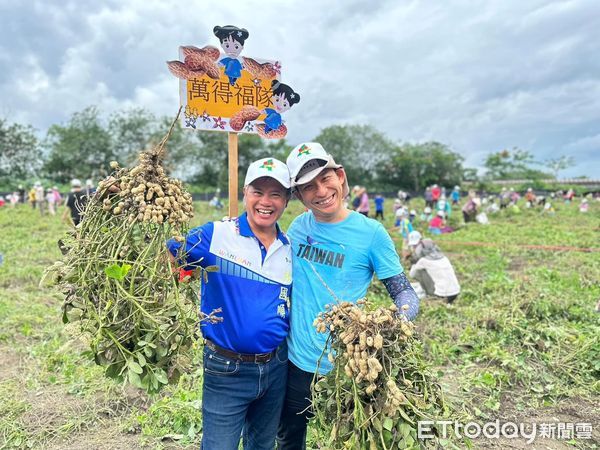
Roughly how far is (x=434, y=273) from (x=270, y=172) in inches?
193

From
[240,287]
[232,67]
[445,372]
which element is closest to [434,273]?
[445,372]

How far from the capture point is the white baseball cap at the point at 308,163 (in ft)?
6.51

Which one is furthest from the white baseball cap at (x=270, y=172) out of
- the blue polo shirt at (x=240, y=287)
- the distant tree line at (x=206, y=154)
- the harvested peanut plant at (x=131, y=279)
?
the distant tree line at (x=206, y=154)

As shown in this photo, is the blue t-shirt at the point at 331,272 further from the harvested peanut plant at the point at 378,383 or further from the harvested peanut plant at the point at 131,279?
the harvested peanut plant at the point at 131,279

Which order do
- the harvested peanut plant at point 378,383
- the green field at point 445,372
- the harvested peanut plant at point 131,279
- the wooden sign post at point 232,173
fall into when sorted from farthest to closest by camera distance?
the green field at point 445,372
the wooden sign post at point 232,173
the harvested peanut plant at point 131,279
the harvested peanut plant at point 378,383

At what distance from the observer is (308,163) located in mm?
2008

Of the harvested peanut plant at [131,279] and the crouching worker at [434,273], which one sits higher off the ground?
the harvested peanut plant at [131,279]

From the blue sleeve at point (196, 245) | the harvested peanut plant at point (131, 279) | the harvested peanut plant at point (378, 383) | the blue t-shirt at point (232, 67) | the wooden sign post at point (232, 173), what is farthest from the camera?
the wooden sign post at point (232, 173)

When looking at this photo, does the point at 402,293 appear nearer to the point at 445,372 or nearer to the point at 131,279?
the point at 131,279

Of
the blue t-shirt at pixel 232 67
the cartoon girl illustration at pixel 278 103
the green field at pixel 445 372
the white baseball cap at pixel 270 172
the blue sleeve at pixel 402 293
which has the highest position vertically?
the blue t-shirt at pixel 232 67

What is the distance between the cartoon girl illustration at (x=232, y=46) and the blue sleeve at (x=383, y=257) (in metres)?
1.29

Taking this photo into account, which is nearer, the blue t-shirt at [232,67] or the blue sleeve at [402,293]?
the blue sleeve at [402,293]

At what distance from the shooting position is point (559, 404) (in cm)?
368

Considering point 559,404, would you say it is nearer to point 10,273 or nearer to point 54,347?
point 54,347
